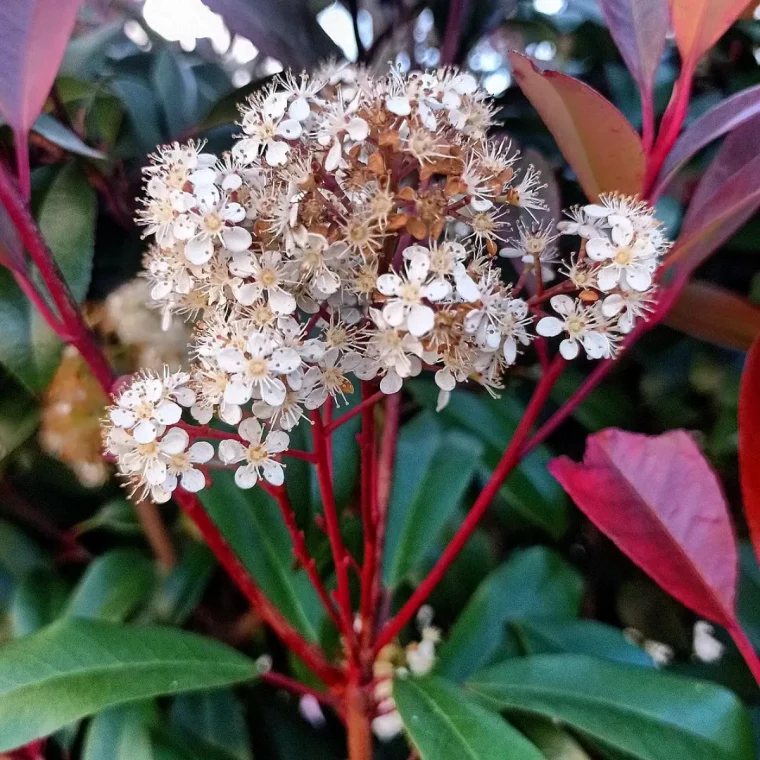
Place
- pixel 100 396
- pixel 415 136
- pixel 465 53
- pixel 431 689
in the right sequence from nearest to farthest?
pixel 415 136 < pixel 431 689 < pixel 100 396 < pixel 465 53

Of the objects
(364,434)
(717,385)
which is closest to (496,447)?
(717,385)

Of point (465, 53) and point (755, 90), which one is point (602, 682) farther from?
point (465, 53)

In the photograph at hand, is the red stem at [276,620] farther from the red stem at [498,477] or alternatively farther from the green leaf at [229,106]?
the green leaf at [229,106]

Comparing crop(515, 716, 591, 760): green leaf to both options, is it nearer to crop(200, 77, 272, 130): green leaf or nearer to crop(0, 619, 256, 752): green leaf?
crop(0, 619, 256, 752): green leaf

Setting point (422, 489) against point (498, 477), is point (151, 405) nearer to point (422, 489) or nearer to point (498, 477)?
point (498, 477)

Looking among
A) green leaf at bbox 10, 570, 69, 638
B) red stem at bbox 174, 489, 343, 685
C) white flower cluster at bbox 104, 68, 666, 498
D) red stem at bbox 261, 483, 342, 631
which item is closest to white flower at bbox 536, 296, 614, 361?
white flower cluster at bbox 104, 68, 666, 498

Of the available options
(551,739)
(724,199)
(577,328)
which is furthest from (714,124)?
(551,739)
